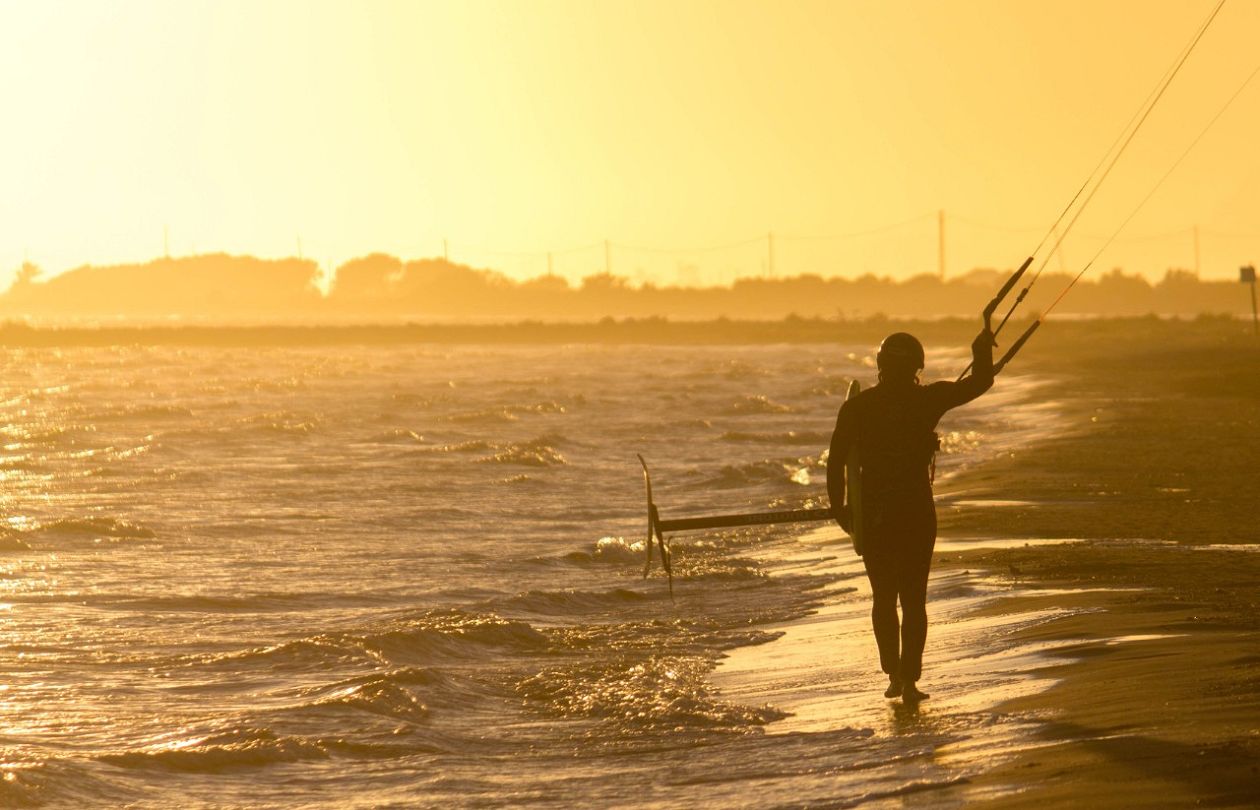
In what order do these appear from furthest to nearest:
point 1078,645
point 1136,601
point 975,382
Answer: point 1136,601
point 1078,645
point 975,382

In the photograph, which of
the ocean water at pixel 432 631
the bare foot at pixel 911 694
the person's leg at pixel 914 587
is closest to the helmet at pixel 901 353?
the person's leg at pixel 914 587

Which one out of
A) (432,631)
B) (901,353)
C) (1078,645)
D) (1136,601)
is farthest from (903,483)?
(432,631)

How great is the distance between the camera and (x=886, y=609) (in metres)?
8.57

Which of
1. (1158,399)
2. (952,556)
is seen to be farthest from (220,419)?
(952,556)

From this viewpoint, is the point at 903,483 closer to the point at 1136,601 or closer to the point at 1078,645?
the point at 1078,645

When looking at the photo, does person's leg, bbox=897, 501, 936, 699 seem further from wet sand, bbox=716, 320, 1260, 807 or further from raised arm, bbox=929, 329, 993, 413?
raised arm, bbox=929, 329, 993, 413

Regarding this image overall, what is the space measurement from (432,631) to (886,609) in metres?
4.58

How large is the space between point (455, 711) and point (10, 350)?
383 ft

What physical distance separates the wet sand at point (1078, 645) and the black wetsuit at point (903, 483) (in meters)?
0.49

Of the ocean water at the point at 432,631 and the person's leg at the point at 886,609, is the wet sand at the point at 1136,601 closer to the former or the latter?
the ocean water at the point at 432,631

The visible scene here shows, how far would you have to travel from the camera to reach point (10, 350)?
11881 centimetres

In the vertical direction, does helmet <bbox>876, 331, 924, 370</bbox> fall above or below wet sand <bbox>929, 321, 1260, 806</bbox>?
above

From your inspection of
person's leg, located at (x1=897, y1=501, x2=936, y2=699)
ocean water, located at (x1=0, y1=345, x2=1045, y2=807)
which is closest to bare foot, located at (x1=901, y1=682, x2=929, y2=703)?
person's leg, located at (x1=897, y1=501, x2=936, y2=699)

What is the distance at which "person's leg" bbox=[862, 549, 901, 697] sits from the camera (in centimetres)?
848
